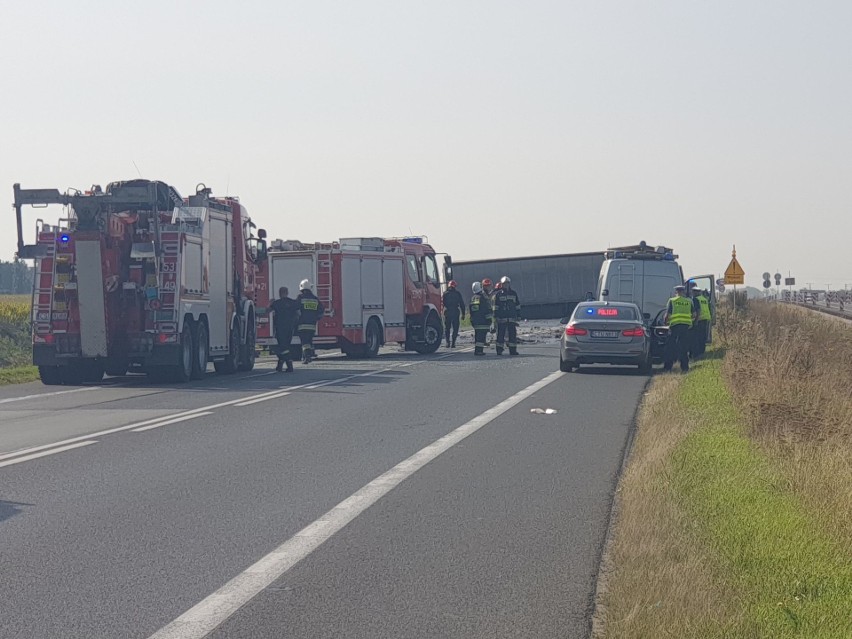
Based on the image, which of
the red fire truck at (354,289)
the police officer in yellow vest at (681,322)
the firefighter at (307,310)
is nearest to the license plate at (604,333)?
the police officer in yellow vest at (681,322)

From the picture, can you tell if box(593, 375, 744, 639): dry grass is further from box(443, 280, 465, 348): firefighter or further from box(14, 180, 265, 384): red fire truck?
box(443, 280, 465, 348): firefighter

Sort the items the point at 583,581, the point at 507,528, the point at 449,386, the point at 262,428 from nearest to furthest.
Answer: the point at 583,581 < the point at 507,528 < the point at 262,428 < the point at 449,386

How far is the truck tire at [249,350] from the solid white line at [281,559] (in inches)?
569

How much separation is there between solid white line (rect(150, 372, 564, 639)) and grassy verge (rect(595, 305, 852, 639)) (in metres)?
1.73

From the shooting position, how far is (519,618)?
5992 millimetres

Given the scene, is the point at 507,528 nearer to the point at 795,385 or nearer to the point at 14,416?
the point at 795,385

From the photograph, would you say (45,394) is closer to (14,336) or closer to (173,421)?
(173,421)

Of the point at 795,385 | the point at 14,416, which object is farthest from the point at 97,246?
the point at 795,385

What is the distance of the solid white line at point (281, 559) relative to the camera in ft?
19.2

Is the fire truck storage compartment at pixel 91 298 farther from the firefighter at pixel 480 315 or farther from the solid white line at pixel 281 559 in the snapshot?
the firefighter at pixel 480 315

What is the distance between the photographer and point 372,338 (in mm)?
32969

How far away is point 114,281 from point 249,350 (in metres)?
5.21

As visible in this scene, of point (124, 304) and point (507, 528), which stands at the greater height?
point (124, 304)

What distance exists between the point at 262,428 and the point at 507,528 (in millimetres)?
6607
